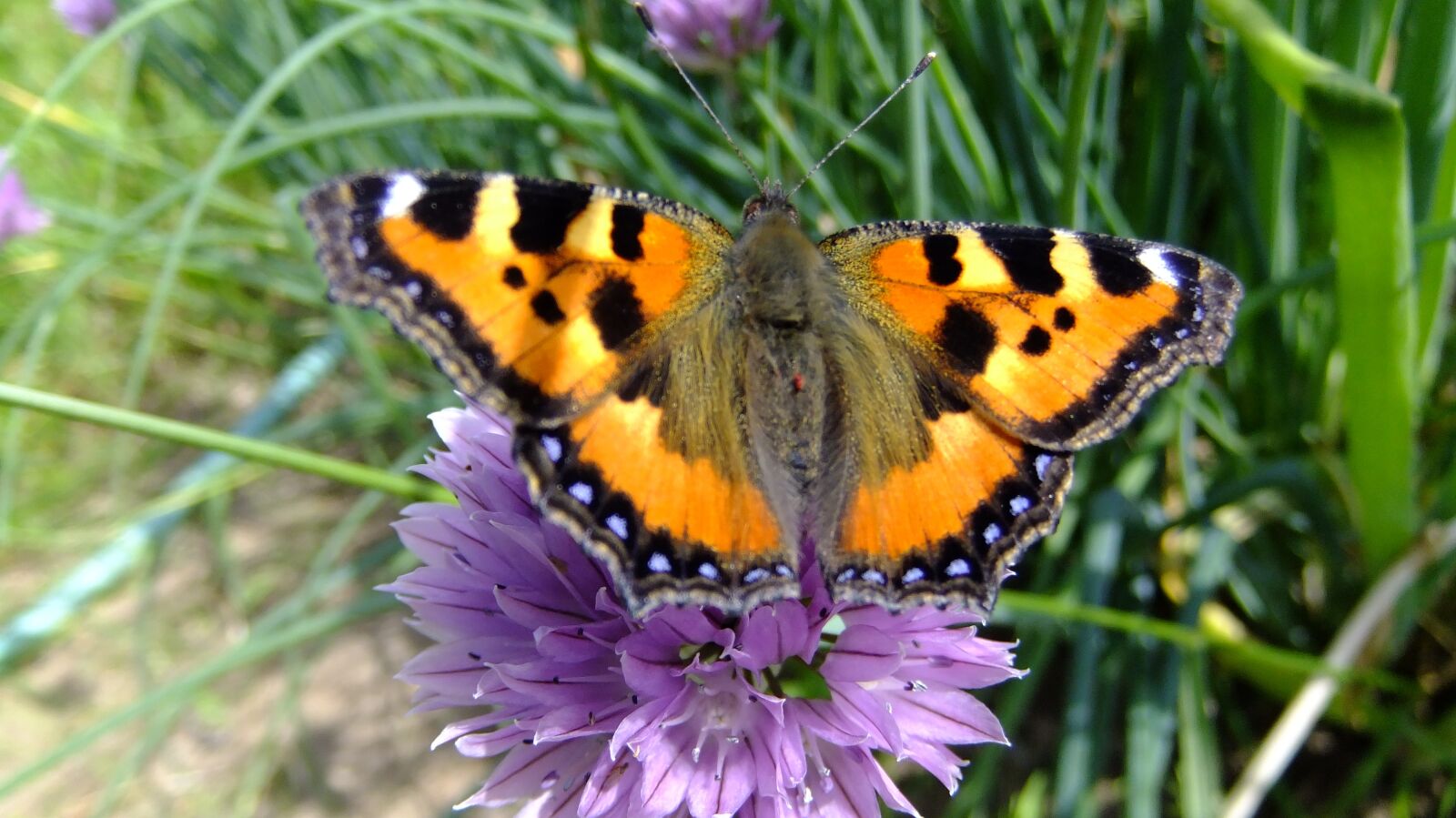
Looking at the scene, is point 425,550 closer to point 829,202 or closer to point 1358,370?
point 829,202

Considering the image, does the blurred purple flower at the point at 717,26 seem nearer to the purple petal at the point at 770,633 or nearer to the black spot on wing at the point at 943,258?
the black spot on wing at the point at 943,258

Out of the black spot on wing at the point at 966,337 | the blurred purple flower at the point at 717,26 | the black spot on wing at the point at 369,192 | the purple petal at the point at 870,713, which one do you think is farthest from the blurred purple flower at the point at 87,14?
the purple petal at the point at 870,713

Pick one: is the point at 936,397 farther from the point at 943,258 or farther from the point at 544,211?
the point at 544,211

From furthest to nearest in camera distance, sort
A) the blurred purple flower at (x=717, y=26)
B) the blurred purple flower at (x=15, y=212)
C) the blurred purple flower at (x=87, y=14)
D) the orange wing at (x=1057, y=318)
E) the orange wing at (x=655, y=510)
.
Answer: the blurred purple flower at (x=87, y=14) → the blurred purple flower at (x=15, y=212) → the blurred purple flower at (x=717, y=26) → the orange wing at (x=1057, y=318) → the orange wing at (x=655, y=510)

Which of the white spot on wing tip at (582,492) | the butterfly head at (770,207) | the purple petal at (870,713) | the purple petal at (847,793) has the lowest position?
the purple petal at (847,793)

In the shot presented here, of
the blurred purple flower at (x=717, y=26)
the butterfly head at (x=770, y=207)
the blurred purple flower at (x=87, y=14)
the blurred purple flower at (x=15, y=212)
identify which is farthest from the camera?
the blurred purple flower at (x=87, y=14)

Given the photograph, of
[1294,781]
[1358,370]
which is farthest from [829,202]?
[1294,781]

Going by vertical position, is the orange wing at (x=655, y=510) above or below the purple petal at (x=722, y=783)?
above
